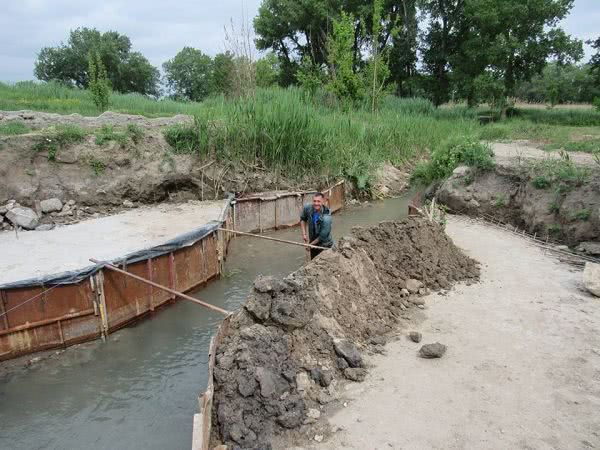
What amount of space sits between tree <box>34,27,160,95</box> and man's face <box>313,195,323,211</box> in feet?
129

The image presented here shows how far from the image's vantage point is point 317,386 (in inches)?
197

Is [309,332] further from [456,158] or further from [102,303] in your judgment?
[456,158]

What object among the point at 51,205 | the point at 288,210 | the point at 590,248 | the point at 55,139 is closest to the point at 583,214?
the point at 590,248

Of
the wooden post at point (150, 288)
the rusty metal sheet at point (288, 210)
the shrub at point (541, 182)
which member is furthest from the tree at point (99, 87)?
the shrub at point (541, 182)

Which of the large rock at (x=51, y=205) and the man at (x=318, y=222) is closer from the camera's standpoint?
the man at (x=318, y=222)

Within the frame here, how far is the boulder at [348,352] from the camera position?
5.37 m

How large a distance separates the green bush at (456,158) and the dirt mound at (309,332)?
6390 millimetres

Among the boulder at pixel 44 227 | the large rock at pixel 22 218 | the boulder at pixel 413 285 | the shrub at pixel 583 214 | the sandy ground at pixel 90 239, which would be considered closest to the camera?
the boulder at pixel 413 285

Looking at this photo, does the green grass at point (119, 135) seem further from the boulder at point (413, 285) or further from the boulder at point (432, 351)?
the boulder at point (432, 351)

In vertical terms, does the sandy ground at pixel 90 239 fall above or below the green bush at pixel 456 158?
below

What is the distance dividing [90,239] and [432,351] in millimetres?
6959

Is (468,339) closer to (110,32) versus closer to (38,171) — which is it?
(38,171)

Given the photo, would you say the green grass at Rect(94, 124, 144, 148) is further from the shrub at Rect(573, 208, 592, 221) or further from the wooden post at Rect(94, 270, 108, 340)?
the shrub at Rect(573, 208, 592, 221)

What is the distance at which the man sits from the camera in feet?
27.2
